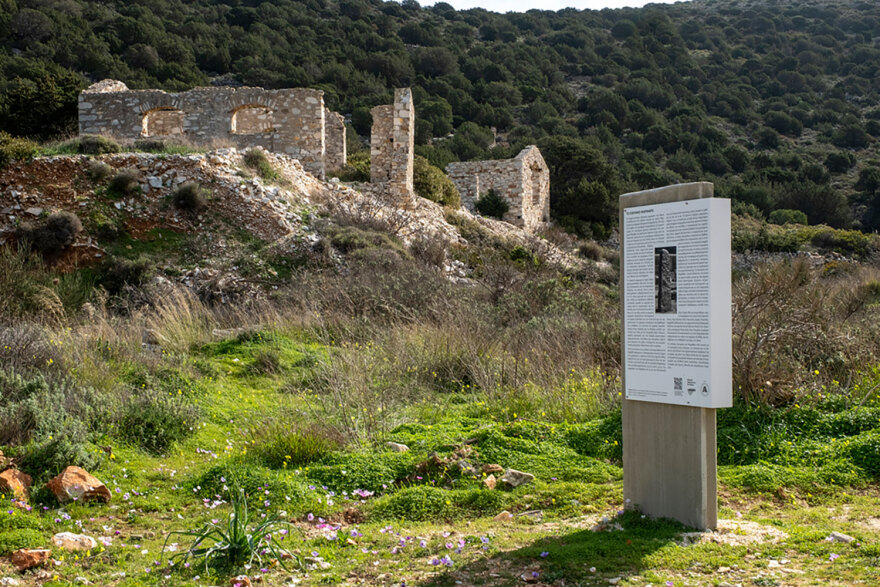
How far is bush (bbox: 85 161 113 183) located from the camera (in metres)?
14.7

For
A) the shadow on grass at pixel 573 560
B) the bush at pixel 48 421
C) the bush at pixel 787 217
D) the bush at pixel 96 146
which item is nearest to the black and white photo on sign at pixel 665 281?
the shadow on grass at pixel 573 560

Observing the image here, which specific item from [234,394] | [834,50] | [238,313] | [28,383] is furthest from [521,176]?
[834,50]

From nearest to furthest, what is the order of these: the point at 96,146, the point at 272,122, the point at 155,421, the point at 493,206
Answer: the point at 155,421 → the point at 96,146 → the point at 272,122 → the point at 493,206

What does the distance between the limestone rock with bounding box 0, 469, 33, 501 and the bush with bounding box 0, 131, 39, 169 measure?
40.4 feet

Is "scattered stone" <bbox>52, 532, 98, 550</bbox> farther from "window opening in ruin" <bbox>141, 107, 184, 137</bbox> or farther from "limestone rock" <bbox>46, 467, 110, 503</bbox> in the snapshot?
"window opening in ruin" <bbox>141, 107, 184, 137</bbox>

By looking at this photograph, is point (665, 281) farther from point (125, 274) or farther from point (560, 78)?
point (560, 78)

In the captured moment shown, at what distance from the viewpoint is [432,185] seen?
21.5m

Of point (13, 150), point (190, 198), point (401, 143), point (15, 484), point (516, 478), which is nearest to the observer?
point (15, 484)

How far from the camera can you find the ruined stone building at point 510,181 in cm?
2467

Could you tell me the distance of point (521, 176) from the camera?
24.5 metres

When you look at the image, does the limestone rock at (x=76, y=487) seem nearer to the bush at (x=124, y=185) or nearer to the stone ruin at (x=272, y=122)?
the bush at (x=124, y=185)

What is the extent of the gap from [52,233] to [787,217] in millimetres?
28042

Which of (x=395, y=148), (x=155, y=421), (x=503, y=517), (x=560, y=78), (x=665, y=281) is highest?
(x=560, y=78)

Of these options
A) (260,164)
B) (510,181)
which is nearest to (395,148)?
(260,164)
